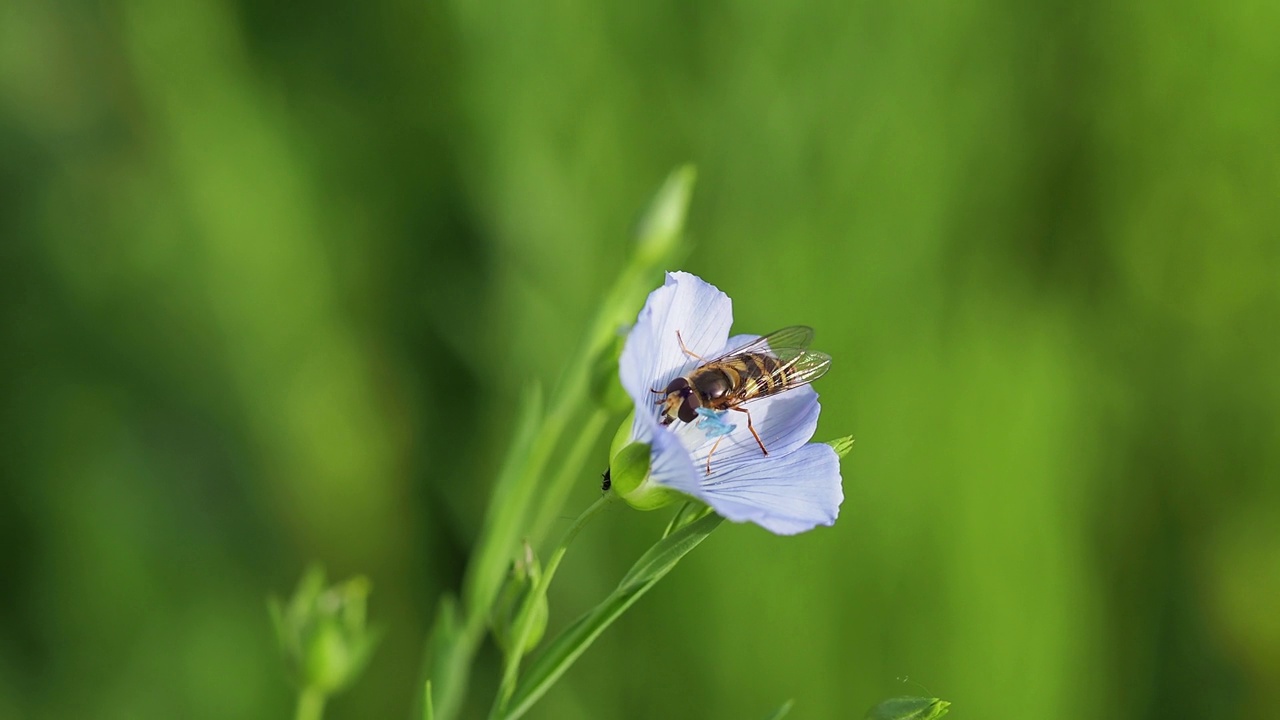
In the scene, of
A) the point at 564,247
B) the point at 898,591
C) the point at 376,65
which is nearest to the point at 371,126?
the point at 376,65

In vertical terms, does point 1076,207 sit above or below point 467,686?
above

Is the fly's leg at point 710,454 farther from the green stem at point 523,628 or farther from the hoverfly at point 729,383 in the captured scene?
the green stem at point 523,628

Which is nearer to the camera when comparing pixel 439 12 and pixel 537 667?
pixel 537 667

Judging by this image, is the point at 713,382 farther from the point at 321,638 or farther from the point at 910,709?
the point at 321,638

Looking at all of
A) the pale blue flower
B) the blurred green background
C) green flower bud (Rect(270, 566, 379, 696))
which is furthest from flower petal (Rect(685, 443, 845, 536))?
the blurred green background

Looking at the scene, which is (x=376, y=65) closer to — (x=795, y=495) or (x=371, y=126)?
(x=371, y=126)

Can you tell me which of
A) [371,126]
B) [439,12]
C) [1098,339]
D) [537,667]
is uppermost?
[439,12]

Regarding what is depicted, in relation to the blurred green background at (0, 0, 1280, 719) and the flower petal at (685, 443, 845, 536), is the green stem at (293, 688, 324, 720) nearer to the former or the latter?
the flower petal at (685, 443, 845, 536)

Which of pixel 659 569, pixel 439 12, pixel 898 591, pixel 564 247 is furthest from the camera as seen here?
pixel 439 12
